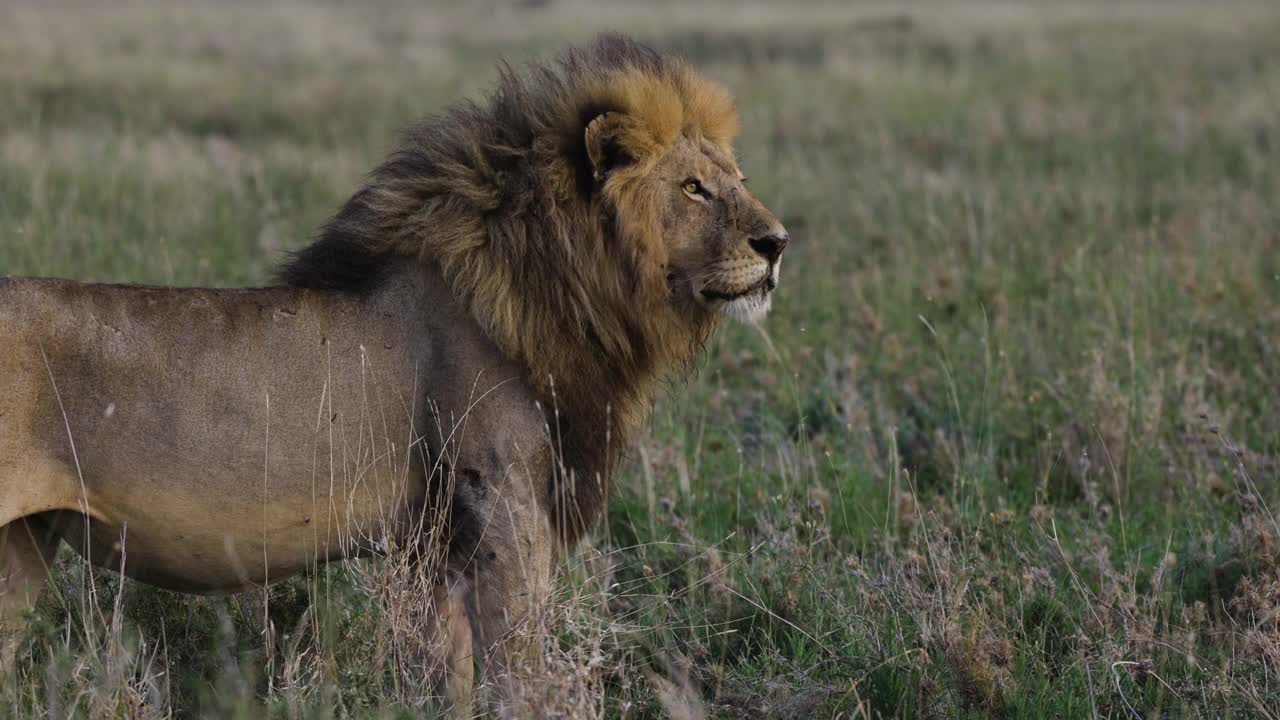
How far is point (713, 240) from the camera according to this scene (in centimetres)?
429

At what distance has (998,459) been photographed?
6449mm

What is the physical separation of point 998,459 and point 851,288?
237 cm

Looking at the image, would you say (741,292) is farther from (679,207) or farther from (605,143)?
(605,143)

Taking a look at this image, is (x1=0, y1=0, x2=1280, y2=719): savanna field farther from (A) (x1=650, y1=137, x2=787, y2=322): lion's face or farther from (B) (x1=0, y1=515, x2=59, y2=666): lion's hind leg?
(A) (x1=650, y1=137, x2=787, y2=322): lion's face

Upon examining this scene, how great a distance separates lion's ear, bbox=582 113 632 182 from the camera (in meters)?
4.15

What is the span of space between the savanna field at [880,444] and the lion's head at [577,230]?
0.73 m

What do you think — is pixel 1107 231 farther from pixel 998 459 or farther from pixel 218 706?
pixel 218 706

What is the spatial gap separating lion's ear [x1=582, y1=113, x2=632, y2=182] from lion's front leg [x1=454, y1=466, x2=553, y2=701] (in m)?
0.96

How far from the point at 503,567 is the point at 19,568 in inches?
53.3

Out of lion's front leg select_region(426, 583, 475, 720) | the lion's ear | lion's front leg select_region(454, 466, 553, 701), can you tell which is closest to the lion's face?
the lion's ear

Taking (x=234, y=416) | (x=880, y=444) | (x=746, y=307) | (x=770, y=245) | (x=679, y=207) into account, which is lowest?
(x=880, y=444)

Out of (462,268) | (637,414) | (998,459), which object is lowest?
(998,459)

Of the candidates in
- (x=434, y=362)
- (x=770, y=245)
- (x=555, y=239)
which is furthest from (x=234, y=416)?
(x=770, y=245)

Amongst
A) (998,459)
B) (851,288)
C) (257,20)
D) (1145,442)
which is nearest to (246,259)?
(851,288)
